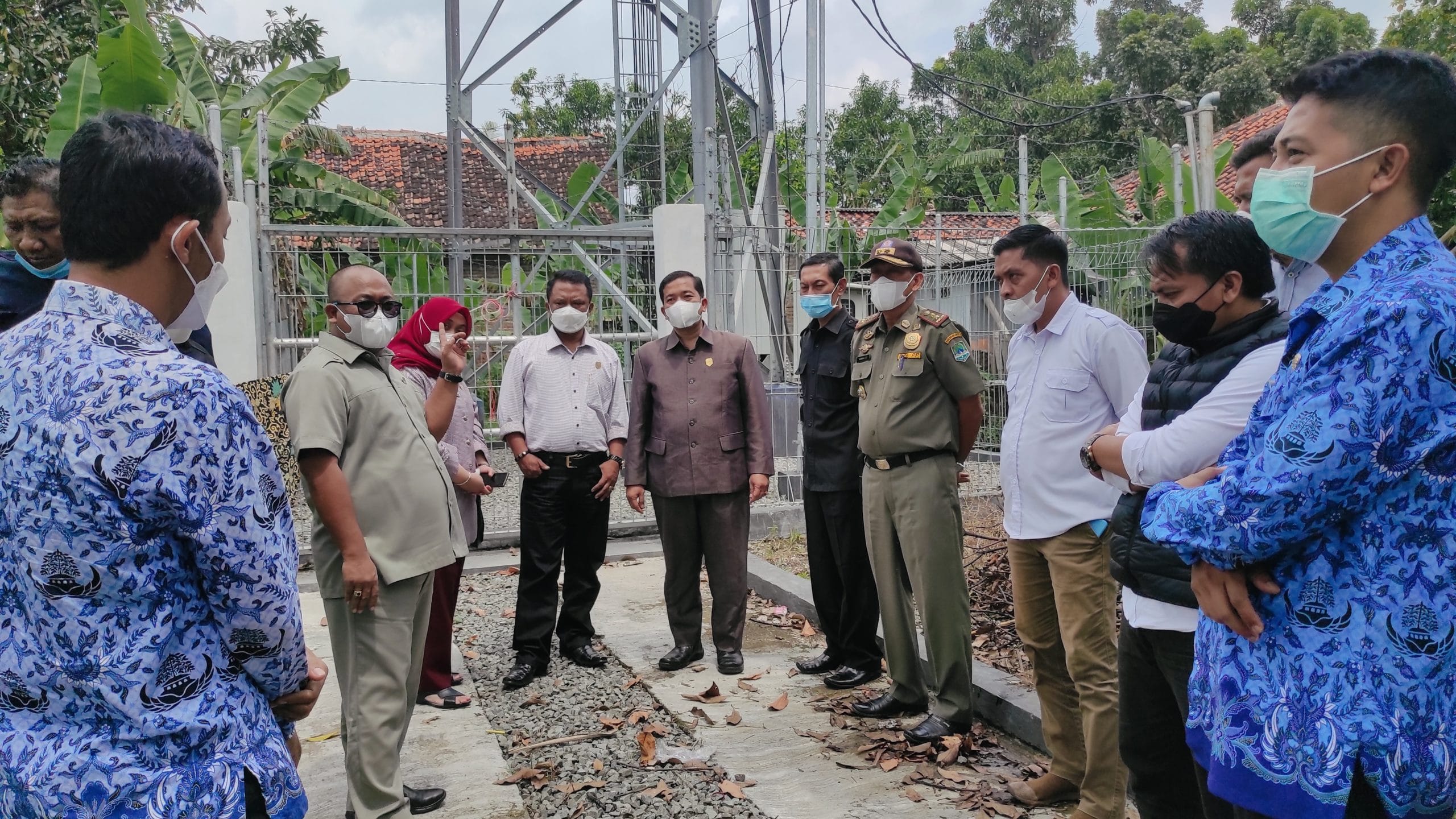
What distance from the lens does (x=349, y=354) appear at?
3.59 m

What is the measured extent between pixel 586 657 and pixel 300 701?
12.7 ft

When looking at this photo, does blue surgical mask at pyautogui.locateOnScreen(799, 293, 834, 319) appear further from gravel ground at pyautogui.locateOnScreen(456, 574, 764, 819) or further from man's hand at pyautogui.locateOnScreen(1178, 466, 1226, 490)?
man's hand at pyautogui.locateOnScreen(1178, 466, 1226, 490)

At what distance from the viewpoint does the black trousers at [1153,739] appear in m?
2.61

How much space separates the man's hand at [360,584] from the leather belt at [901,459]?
227 cm

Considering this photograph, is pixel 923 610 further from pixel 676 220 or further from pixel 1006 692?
pixel 676 220

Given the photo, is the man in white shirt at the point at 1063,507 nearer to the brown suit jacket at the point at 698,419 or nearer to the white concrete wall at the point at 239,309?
the brown suit jacket at the point at 698,419

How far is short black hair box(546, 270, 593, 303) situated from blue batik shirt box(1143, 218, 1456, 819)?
4.73 metres

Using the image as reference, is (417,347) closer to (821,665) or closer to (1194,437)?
(821,665)

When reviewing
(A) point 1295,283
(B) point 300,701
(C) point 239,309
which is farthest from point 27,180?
(C) point 239,309

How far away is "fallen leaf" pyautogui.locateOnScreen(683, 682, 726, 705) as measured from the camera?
5.02 m

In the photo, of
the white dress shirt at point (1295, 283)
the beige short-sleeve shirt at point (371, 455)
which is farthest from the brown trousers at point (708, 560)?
the white dress shirt at point (1295, 283)

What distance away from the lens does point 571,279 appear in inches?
235

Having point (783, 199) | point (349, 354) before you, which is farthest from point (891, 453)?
point (783, 199)

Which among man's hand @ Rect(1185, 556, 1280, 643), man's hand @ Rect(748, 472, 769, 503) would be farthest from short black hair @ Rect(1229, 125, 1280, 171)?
man's hand @ Rect(748, 472, 769, 503)
